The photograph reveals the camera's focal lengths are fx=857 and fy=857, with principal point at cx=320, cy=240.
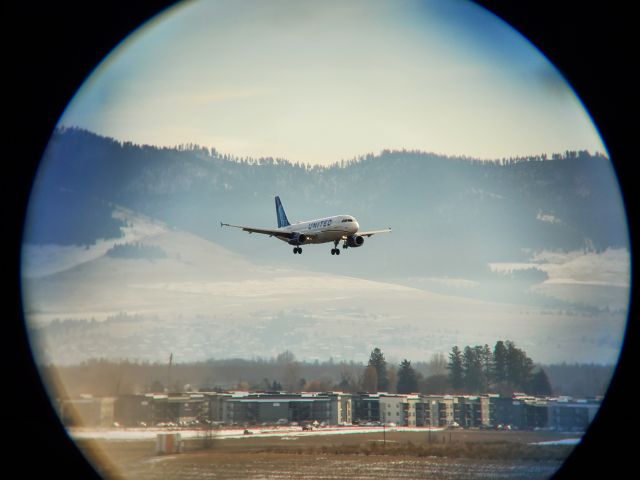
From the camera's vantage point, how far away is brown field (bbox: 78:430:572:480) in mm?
44438

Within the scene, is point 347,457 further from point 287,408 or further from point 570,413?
point 570,413

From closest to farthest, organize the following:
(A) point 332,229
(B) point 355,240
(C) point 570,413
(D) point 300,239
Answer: (C) point 570,413
(B) point 355,240
(A) point 332,229
(D) point 300,239

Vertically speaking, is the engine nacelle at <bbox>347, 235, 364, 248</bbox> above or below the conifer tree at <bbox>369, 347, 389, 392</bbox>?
above

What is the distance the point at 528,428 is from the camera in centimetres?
5247

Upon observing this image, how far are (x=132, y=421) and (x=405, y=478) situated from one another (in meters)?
17.1

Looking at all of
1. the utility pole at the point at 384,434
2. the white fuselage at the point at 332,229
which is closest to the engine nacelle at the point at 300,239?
the white fuselage at the point at 332,229

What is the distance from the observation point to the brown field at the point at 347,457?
44.4m

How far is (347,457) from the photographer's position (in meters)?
49.3

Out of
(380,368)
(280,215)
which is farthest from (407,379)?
(280,215)

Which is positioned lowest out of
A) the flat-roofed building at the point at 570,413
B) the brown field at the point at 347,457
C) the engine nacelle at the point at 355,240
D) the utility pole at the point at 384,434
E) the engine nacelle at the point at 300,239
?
the brown field at the point at 347,457

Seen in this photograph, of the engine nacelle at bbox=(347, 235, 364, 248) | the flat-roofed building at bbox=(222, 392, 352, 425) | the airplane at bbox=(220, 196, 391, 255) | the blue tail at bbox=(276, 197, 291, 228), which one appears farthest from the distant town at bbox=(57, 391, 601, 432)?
the blue tail at bbox=(276, 197, 291, 228)

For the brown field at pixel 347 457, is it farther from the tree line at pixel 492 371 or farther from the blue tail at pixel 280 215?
the blue tail at pixel 280 215

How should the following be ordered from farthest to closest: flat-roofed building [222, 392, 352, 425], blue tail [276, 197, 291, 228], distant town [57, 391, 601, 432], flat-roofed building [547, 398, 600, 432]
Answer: blue tail [276, 197, 291, 228] → flat-roofed building [222, 392, 352, 425] → distant town [57, 391, 601, 432] → flat-roofed building [547, 398, 600, 432]

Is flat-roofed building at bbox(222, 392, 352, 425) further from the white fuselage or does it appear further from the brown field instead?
the white fuselage
